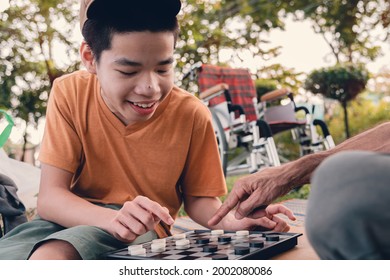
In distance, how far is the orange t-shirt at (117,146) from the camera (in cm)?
125

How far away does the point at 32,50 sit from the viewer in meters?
4.49

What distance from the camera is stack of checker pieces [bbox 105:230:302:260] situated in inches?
32.8

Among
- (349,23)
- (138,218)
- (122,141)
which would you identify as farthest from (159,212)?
(349,23)

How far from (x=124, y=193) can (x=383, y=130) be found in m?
0.65

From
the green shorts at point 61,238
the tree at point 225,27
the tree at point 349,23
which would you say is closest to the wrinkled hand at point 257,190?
the green shorts at point 61,238

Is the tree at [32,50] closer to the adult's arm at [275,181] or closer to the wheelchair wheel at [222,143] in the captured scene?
the wheelchair wheel at [222,143]

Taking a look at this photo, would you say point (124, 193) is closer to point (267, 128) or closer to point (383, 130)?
point (383, 130)

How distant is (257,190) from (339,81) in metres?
5.15

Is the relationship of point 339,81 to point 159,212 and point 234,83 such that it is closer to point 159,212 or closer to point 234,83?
point 234,83

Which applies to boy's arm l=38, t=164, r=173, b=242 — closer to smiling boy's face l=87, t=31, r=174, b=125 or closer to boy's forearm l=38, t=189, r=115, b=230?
boy's forearm l=38, t=189, r=115, b=230

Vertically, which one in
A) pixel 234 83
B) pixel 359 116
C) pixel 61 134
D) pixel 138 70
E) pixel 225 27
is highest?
pixel 225 27

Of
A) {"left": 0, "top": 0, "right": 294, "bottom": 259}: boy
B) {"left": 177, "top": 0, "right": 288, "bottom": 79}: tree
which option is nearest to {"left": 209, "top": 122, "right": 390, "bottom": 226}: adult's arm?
{"left": 0, "top": 0, "right": 294, "bottom": 259}: boy

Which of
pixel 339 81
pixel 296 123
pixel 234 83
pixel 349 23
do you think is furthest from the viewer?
pixel 349 23

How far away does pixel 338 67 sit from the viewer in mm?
5816
